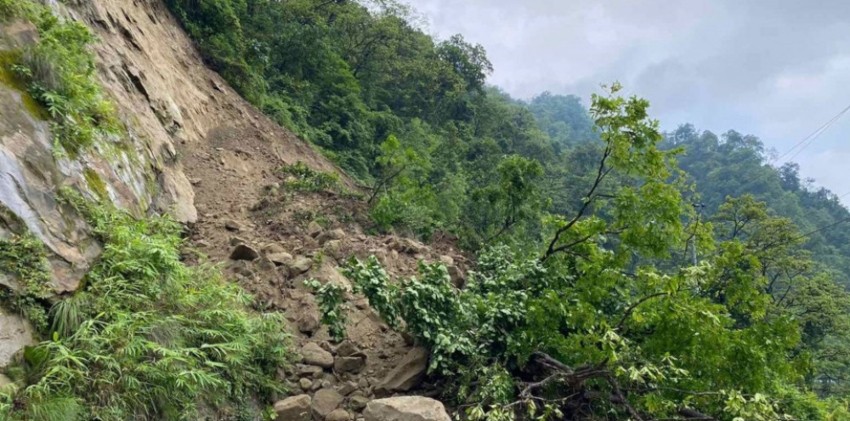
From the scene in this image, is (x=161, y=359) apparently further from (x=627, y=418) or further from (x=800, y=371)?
(x=800, y=371)

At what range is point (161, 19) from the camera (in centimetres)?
1202

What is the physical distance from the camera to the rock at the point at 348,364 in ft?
15.6

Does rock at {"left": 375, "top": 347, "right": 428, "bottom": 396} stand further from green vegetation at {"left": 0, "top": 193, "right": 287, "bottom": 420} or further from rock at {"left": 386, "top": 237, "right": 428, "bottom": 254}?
rock at {"left": 386, "top": 237, "right": 428, "bottom": 254}

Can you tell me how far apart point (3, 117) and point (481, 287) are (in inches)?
186

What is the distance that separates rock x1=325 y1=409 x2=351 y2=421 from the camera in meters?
4.11

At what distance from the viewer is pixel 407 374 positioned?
15.3 ft

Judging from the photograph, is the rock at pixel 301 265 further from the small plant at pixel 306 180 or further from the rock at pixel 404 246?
the small plant at pixel 306 180

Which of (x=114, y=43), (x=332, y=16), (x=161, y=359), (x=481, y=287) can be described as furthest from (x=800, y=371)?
(x=332, y=16)

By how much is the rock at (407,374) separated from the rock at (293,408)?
2.45 ft

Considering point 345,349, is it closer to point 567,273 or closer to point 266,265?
point 266,265

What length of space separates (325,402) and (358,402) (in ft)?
1.01

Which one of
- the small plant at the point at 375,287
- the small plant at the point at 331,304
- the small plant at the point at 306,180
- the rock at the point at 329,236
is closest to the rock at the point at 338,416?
the small plant at the point at 331,304

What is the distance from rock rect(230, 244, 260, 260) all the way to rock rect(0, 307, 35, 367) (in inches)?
105

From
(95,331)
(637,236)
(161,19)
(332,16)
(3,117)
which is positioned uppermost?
(332,16)
